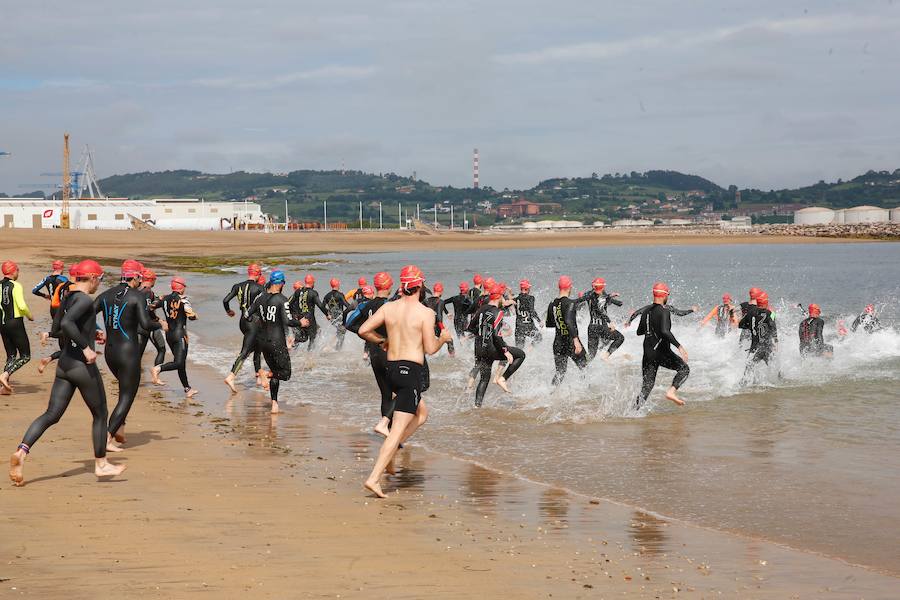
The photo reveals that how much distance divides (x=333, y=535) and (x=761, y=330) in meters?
10.0

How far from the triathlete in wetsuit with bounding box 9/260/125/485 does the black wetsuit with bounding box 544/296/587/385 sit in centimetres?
725

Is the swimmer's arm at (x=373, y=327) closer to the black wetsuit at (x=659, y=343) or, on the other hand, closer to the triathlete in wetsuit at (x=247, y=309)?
the triathlete in wetsuit at (x=247, y=309)

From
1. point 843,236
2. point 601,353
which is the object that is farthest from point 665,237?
point 601,353

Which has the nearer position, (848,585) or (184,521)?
(848,585)

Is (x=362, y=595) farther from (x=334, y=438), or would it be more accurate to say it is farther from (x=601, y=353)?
(x=601, y=353)

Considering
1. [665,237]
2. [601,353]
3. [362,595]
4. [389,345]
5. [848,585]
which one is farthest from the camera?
[665,237]

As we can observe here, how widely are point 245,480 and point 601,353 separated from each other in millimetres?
12062

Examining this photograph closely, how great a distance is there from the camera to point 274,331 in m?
13.2

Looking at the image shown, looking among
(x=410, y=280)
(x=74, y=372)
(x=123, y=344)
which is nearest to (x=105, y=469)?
(x=74, y=372)

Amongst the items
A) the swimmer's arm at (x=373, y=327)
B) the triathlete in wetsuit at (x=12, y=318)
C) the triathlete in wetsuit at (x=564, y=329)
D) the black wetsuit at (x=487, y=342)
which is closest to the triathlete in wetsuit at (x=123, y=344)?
the swimmer's arm at (x=373, y=327)

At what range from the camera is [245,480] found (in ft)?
29.0

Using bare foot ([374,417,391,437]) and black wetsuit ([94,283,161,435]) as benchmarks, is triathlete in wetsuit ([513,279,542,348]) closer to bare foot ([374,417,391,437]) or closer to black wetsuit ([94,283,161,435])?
bare foot ([374,417,391,437])

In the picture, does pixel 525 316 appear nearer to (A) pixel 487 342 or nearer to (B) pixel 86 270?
(A) pixel 487 342

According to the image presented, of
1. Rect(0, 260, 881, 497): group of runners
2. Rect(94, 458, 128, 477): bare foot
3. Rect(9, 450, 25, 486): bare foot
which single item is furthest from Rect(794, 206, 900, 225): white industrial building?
Rect(9, 450, 25, 486): bare foot
